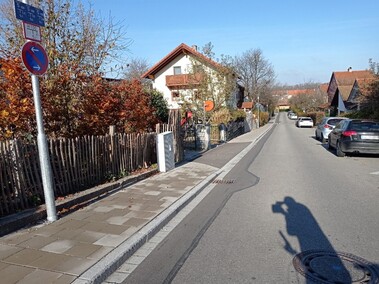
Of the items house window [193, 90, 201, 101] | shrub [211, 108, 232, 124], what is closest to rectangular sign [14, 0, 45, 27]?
house window [193, 90, 201, 101]

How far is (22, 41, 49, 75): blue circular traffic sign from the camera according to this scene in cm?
401

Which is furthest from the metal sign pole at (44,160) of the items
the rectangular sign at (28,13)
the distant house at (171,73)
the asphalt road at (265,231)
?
the distant house at (171,73)

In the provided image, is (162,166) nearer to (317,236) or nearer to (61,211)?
(61,211)

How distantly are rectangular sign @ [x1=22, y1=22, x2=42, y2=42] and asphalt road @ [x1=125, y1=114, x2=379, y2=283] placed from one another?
11.1ft

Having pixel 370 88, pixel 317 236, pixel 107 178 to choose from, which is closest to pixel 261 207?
pixel 317 236

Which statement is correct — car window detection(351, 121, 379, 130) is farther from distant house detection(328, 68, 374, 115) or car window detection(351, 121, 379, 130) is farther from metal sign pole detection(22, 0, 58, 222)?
distant house detection(328, 68, 374, 115)

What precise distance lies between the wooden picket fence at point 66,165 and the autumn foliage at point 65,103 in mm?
803

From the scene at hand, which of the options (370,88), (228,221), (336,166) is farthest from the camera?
(370,88)

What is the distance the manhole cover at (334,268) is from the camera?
3.08 m

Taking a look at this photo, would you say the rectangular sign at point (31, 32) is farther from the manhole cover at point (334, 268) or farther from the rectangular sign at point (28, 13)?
the manhole cover at point (334, 268)

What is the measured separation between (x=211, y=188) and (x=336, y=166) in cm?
519

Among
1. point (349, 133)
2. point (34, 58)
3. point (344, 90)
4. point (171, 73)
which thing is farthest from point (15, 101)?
point (344, 90)

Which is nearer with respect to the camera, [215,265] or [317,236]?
[215,265]

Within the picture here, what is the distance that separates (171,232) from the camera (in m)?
4.49
